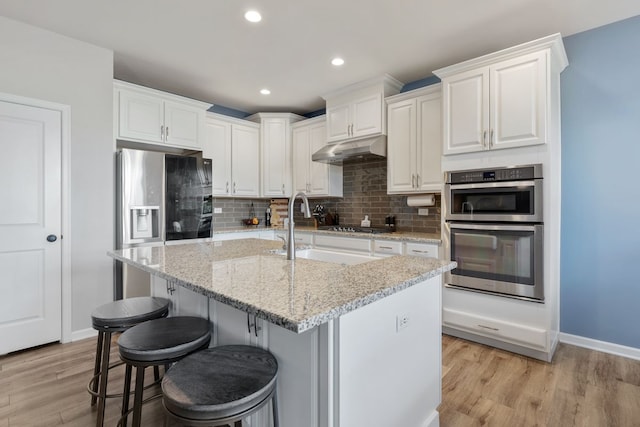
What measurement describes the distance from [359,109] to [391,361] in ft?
10.1

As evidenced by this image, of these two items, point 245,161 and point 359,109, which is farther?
point 245,161

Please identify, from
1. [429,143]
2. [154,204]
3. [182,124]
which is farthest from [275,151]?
[429,143]

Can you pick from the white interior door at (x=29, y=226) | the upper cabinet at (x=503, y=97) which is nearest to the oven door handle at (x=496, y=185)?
the upper cabinet at (x=503, y=97)

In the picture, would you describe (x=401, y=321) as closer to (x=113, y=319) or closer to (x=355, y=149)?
(x=113, y=319)

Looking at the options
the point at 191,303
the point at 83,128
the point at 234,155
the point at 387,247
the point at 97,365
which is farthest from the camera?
the point at 234,155

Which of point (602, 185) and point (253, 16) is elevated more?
point (253, 16)

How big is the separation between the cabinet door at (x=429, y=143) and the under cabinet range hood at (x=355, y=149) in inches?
16.9

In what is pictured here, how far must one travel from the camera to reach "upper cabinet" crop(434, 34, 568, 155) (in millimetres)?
2426

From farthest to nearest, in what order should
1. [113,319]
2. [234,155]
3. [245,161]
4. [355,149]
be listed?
[245,161], [234,155], [355,149], [113,319]

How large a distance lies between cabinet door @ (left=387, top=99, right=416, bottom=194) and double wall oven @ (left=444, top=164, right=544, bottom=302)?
0.60 metres

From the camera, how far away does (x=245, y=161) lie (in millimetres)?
4543

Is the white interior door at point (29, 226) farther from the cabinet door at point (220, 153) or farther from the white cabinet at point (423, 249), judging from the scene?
the white cabinet at point (423, 249)

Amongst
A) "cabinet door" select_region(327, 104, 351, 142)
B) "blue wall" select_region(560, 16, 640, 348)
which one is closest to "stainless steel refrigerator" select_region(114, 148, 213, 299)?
"cabinet door" select_region(327, 104, 351, 142)

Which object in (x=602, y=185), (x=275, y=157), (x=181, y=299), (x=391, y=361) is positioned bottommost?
(x=391, y=361)
